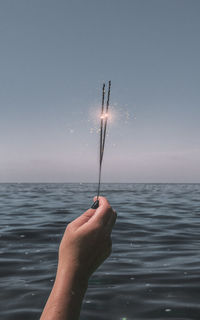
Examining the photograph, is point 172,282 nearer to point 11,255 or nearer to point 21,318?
point 21,318

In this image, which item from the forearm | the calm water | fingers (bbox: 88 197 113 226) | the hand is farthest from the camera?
the calm water

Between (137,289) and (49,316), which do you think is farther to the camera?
(137,289)

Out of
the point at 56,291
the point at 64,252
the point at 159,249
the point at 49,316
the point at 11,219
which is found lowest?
the point at 11,219

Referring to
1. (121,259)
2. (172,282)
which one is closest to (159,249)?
(121,259)

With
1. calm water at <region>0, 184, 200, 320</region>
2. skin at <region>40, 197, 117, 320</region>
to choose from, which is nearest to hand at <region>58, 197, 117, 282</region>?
skin at <region>40, 197, 117, 320</region>

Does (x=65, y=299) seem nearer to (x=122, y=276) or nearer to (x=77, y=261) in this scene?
(x=77, y=261)

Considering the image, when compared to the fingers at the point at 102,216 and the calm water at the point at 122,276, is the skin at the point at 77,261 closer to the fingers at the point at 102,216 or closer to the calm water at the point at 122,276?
the fingers at the point at 102,216

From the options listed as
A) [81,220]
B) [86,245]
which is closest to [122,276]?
[81,220]

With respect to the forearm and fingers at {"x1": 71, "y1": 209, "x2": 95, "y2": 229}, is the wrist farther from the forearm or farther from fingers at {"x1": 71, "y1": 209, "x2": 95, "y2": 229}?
fingers at {"x1": 71, "y1": 209, "x2": 95, "y2": 229}

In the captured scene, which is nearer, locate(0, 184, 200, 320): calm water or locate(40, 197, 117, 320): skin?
locate(40, 197, 117, 320): skin
